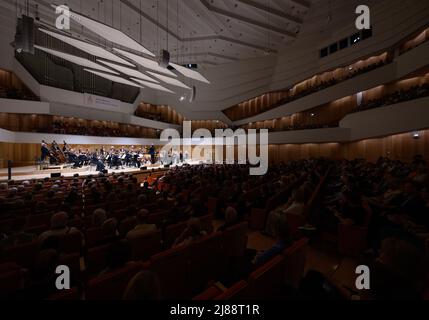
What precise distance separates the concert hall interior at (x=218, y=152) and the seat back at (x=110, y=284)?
1 centimetres

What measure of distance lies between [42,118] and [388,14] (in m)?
21.8

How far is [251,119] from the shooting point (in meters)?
22.0

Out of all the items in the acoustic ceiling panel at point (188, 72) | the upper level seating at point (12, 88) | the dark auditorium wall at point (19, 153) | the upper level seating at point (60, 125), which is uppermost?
the acoustic ceiling panel at point (188, 72)

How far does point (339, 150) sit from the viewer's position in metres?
15.3

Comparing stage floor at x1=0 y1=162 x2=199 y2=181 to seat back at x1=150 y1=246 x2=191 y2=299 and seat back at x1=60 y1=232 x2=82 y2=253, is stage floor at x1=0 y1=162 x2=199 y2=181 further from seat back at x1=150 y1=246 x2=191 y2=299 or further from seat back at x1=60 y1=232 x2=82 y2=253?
seat back at x1=150 y1=246 x2=191 y2=299

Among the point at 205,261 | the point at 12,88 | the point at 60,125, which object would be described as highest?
the point at 12,88

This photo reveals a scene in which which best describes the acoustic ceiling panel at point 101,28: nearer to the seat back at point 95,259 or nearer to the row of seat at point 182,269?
the seat back at point 95,259

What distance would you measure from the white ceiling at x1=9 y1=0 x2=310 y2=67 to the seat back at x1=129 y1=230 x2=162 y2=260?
13.0 m

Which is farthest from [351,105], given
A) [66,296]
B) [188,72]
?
[66,296]

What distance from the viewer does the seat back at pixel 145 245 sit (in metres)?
2.58

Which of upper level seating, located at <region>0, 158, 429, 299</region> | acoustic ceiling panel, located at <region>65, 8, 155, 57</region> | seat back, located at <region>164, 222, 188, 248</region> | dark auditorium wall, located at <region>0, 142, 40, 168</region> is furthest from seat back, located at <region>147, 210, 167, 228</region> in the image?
dark auditorium wall, located at <region>0, 142, 40, 168</region>

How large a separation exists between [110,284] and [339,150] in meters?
16.4

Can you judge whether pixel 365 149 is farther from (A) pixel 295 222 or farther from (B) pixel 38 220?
(B) pixel 38 220

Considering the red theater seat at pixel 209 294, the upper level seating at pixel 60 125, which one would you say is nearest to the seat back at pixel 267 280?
the red theater seat at pixel 209 294
